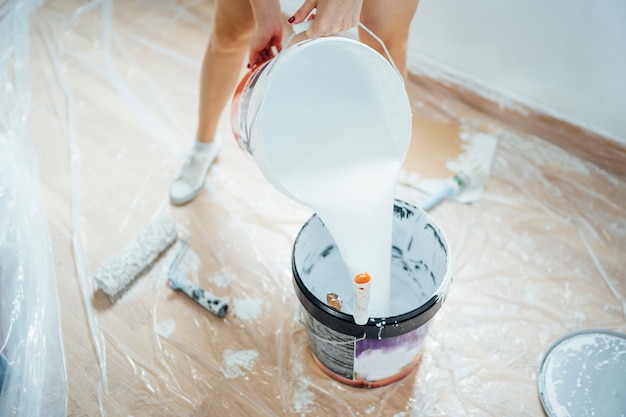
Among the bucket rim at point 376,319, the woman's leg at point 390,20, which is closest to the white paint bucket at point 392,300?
the bucket rim at point 376,319

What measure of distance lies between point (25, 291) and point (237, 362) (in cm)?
45

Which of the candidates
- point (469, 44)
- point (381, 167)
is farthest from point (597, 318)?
point (469, 44)

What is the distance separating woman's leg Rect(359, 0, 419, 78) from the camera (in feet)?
4.05

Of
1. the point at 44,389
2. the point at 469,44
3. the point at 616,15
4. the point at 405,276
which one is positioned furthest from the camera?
the point at 469,44

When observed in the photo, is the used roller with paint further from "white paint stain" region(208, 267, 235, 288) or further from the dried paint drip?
the dried paint drip

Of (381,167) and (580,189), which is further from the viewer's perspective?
(580,189)

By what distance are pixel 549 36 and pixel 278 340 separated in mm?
964

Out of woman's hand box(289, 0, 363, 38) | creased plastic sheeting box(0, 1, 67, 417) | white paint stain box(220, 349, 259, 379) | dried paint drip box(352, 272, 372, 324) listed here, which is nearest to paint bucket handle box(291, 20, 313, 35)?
woman's hand box(289, 0, 363, 38)

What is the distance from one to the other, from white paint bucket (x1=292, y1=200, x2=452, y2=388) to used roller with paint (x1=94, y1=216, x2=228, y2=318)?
24cm

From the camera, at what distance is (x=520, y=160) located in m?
1.64

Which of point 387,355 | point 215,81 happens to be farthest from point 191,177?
point 387,355

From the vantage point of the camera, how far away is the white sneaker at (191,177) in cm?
154

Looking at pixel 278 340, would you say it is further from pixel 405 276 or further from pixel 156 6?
pixel 156 6

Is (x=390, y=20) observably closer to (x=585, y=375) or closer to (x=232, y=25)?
(x=232, y=25)
